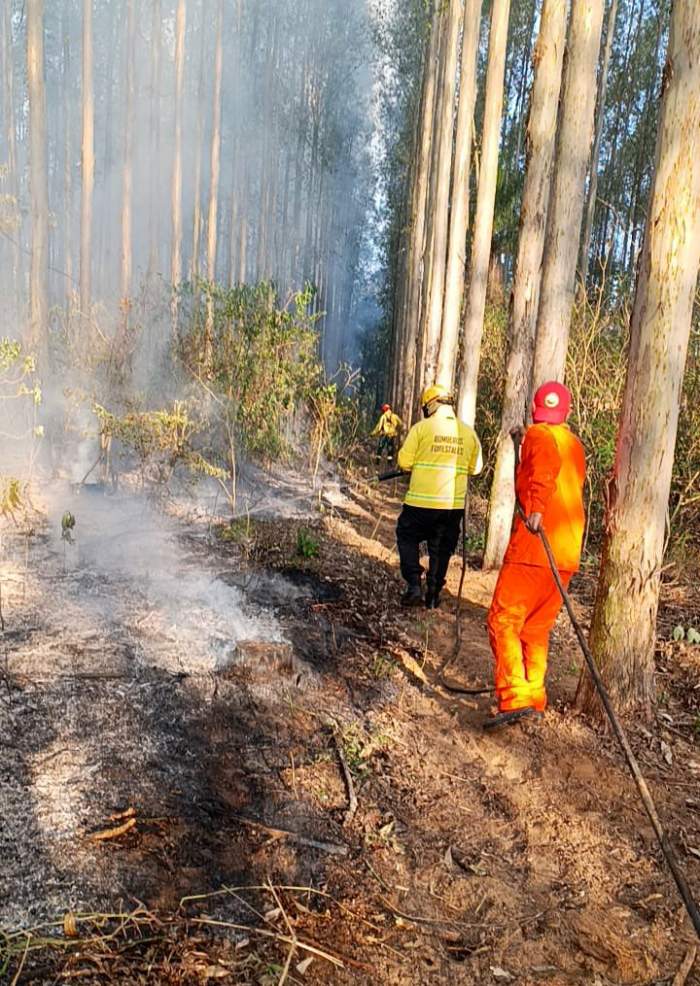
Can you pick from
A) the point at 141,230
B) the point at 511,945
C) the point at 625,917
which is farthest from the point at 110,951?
the point at 141,230

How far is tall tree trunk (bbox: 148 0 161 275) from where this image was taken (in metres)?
23.2

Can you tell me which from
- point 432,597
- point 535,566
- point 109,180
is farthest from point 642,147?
point 109,180

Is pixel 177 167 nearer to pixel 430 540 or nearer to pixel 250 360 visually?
pixel 250 360

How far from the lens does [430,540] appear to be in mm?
6312

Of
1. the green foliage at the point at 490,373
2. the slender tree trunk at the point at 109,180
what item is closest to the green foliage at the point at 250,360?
the green foliage at the point at 490,373

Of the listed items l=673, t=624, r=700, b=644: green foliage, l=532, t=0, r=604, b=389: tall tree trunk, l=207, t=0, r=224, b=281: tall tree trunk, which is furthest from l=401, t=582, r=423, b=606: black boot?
l=207, t=0, r=224, b=281: tall tree trunk

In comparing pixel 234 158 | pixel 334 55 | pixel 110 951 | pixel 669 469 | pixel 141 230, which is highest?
pixel 334 55

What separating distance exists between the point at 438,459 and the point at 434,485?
23 centimetres

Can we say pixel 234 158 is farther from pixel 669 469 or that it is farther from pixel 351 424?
pixel 669 469

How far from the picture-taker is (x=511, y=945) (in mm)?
2367

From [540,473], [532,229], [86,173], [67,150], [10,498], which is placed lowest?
[10,498]

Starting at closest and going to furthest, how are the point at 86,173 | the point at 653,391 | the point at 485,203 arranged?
the point at 653,391
the point at 485,203
the point at 86,173

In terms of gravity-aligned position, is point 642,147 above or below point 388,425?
above

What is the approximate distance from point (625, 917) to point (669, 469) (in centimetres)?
227
